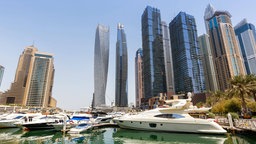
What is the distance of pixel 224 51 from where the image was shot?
140 metres

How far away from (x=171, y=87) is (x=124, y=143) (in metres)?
165

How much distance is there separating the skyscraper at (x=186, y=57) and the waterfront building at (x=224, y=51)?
17158mm

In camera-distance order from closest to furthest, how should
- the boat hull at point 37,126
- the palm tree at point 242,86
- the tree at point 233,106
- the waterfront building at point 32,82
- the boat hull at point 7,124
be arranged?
the boat hull at point 37,126 → the boat hull at point 7,124 → the palm tree at point 242,86 → the tree at point 233,106 → the waterfront building at point 32,82

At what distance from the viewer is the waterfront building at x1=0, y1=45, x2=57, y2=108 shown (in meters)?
143

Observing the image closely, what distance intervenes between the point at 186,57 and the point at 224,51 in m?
34.5

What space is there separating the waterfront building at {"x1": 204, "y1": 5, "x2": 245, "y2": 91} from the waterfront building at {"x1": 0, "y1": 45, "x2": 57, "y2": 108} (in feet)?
554

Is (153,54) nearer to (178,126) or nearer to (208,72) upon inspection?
(208,72)

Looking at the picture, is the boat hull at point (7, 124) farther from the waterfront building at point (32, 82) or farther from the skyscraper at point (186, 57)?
the skyscraper at point (186, 57)

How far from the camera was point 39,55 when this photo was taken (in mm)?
155000

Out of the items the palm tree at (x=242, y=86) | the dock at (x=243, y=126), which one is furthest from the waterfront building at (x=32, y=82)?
the dock at (x=243, y=126)

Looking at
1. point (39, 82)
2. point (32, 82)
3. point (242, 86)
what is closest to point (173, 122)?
point (242, 86)

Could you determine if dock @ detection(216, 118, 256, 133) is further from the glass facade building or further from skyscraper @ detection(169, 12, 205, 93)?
the glass facade building

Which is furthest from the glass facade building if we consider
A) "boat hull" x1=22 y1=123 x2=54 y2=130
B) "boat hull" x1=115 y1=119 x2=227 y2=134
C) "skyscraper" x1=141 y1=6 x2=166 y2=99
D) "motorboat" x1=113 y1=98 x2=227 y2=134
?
"boat hull" x1=115 y1=119 x2=227 y2=134

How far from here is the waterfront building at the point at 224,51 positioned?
429ft
